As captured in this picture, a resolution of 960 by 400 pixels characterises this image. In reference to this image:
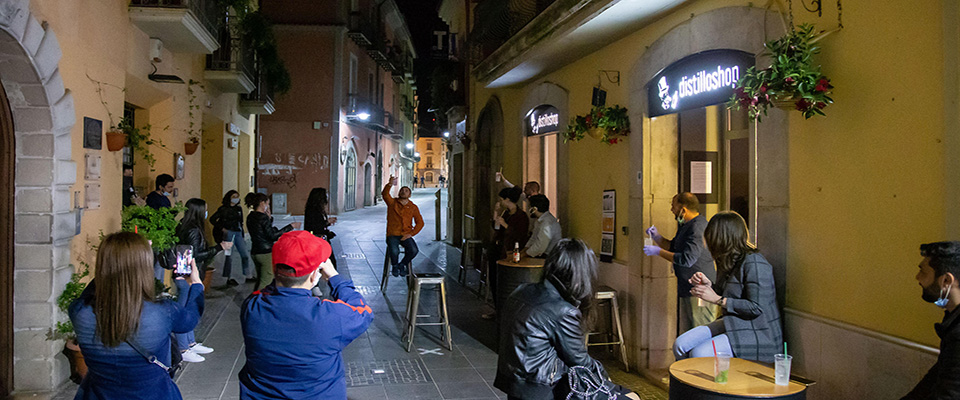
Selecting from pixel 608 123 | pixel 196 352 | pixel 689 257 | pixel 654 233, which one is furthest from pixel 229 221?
pixel 689 257

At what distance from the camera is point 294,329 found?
9.62 feet

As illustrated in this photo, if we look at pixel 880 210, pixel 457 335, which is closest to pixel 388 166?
pixel 457 335

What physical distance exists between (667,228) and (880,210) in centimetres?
288

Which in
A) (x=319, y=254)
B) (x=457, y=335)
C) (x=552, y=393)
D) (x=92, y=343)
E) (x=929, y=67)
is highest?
(x=929, y=67)

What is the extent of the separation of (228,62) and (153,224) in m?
6.68

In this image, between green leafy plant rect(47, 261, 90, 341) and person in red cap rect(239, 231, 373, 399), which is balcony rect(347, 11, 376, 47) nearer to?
green leafy plant rect(47, 261, 90, 341)

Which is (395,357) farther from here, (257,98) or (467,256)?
(257,98)

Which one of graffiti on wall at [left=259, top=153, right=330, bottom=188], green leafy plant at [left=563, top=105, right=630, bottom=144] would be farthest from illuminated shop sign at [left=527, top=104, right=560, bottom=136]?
graffiti on wall at [left=259, top=153, right=330, bottom=188]

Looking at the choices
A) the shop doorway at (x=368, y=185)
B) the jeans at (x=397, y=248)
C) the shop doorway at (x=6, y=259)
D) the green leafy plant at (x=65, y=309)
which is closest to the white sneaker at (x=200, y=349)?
the green leafy plant at (x=65, y=309)

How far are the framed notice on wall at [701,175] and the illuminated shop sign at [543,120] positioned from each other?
2371 millimetres

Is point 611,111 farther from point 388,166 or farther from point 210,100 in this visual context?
point 388,166

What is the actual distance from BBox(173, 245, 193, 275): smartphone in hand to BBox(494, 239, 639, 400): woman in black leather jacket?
1837mm

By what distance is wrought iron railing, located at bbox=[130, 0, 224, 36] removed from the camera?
8.30m

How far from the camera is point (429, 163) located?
103 metres
